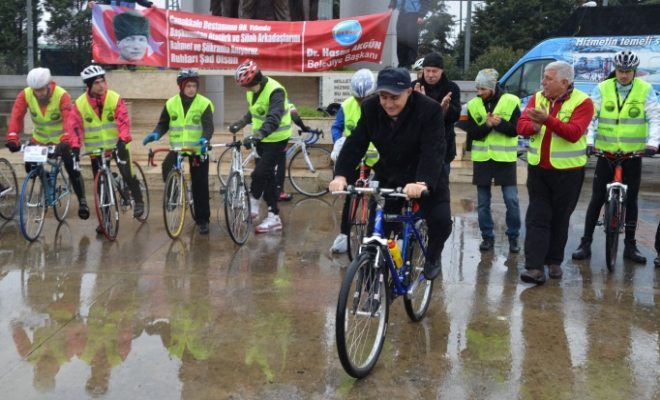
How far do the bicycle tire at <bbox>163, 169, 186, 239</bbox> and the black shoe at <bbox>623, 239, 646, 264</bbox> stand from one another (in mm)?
4470

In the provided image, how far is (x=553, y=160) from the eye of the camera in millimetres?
6434

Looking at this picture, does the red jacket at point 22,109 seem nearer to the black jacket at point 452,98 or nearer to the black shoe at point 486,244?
the black jacket at point 452,98

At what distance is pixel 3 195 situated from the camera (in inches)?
341

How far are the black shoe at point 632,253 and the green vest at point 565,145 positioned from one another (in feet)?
4.51

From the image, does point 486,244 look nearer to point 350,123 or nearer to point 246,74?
point 350,123

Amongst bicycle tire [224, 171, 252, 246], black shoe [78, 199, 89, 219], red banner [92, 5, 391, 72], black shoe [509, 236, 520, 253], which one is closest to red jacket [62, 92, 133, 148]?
black shoe [78, 199, 89, 219]

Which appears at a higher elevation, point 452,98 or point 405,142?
point 452,98

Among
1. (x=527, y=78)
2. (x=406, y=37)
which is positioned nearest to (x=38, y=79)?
(x=406, y=37)

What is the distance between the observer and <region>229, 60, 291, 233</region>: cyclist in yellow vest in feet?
26.3

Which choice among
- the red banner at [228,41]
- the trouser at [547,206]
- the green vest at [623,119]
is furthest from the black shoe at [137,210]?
the green vest at [623,119]

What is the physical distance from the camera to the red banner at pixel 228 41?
12.5 meters

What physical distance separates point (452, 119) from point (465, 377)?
311cm

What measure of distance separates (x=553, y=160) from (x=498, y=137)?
1.08 m

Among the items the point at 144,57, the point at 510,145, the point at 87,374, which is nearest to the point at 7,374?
the point at 87,374
